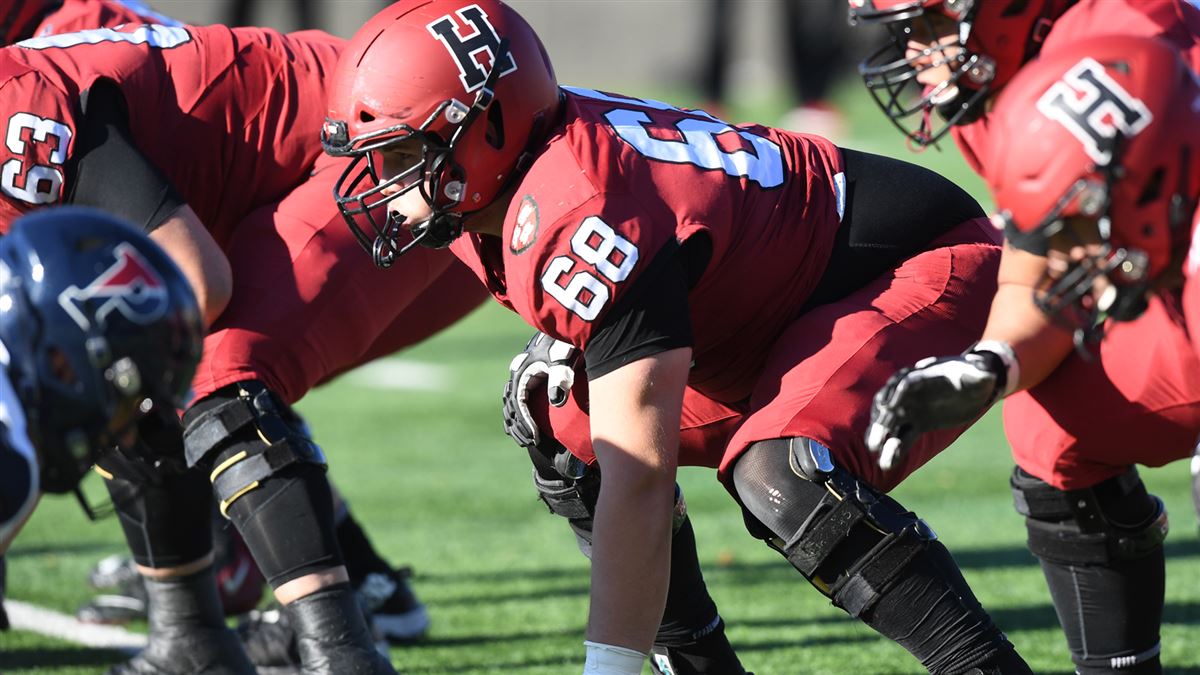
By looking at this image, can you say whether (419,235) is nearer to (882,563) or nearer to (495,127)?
(495,127)

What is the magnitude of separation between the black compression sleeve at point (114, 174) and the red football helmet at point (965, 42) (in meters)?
1.46

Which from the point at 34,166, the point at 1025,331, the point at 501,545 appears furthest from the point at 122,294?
the point at 501,545

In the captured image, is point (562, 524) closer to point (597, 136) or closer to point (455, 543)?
point (455, 543)

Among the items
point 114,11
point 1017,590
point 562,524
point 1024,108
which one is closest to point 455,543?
point 562,524

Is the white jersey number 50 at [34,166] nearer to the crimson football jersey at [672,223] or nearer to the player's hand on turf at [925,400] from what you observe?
the crimson football jersey at [672,223]

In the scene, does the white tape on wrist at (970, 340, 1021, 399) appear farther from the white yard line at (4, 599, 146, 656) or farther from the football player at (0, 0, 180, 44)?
the white yard line at (4, 599, 146, 656)

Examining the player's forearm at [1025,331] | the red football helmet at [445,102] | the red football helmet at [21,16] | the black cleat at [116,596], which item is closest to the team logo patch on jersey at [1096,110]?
the player's forearm at [1025,331]

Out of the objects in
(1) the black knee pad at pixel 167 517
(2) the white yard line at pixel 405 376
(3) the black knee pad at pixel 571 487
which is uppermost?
(3) the black knee pad at pixel 571 487

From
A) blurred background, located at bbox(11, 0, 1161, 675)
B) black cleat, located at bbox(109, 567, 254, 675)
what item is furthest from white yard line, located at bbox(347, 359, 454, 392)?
black cleat, located at bbox(109, 567, 254, 675)

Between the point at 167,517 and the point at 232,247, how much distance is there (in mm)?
651

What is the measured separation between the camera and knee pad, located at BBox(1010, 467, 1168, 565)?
10.3ft

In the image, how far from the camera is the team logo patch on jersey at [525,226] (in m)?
2.84

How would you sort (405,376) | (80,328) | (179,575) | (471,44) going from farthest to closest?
1. (405,376)
2. (179,575)
3. (471,44)
4. (80,328)

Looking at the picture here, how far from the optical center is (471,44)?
3.08 m
